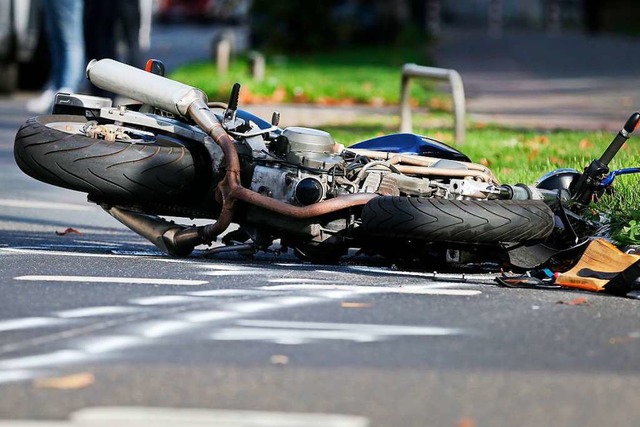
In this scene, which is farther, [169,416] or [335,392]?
[335,392]

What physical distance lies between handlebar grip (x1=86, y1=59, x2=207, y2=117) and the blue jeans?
25.4 feet

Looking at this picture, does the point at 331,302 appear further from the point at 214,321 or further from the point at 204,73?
the point at 204,73

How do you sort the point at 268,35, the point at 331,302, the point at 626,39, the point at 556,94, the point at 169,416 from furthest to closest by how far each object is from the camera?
the point at 626,39 → the point at 268,35 → the point at 556,94 → the point at 331,302 → the point at 169,416

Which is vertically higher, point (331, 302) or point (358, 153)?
point (358, 153)

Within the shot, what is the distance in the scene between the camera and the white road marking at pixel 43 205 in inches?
389

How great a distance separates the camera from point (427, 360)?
5008 millimetres

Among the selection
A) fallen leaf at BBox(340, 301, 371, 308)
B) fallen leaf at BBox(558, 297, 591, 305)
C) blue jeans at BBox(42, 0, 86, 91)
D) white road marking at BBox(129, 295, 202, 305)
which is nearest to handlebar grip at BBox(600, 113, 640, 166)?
fallen leaf at BBox(558, 297, 591, 305)

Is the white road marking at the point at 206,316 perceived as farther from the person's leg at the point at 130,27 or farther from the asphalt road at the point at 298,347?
the person's leg at the point at 130,27

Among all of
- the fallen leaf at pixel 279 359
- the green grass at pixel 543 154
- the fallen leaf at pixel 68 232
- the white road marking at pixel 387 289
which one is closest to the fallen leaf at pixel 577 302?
the white road marking at pixel 387 289

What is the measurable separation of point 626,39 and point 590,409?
33099mm

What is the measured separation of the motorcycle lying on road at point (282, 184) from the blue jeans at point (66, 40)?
7.70m

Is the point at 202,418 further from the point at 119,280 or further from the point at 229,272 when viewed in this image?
the point at 229,272

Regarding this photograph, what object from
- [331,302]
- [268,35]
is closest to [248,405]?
[331,302]

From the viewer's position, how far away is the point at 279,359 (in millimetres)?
4984
